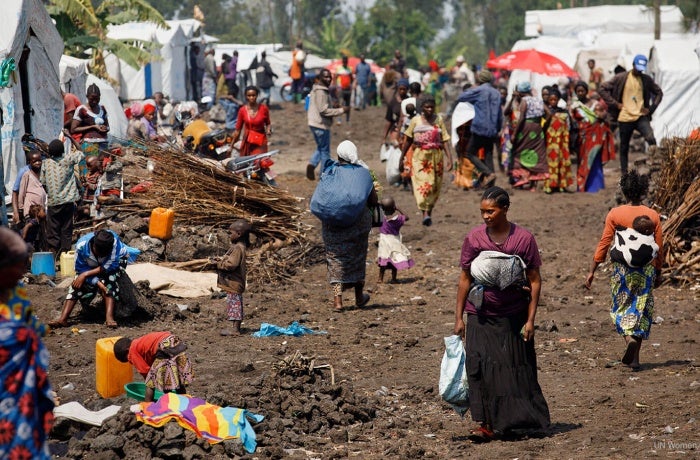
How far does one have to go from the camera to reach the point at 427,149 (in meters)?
13.3

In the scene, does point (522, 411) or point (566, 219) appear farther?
point (566, 219)

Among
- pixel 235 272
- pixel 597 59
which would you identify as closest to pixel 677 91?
pixel 597 59

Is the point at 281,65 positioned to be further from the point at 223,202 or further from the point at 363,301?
the point at 363,301

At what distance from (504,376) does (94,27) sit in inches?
637

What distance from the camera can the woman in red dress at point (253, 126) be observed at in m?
14.6

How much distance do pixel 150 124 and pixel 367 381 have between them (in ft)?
32.8

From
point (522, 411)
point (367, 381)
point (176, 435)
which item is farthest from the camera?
point (367, 381)

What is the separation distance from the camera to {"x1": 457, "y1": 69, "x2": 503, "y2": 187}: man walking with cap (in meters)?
15.4

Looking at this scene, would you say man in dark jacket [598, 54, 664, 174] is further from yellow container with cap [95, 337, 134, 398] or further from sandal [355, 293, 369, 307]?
yellow container with cap [95, 337, 134, 398]

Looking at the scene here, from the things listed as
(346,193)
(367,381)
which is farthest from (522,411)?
(346,193)

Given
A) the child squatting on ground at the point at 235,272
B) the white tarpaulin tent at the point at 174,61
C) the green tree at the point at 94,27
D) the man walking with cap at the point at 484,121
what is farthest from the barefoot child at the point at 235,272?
the white tarpaulin tent at the point at 174,61

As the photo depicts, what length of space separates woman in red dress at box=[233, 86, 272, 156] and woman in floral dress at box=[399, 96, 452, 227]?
2.18 metres

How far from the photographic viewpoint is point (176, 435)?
559 cm

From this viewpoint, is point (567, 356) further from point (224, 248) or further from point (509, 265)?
point (224, 248)
